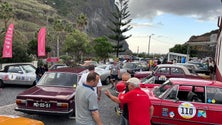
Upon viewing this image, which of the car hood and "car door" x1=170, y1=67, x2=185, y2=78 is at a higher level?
"car door" x1=170, y1=67, x2=185, y2=78

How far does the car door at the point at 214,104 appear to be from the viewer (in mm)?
6395

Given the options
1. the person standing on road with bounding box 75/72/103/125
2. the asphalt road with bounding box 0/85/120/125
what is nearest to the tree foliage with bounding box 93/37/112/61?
the asphalt road with bounding box 0/85/120/125

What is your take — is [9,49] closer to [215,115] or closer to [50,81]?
[50,81]

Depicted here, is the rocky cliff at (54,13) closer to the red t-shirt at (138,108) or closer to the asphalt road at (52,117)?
the asphalt road at (52,117)

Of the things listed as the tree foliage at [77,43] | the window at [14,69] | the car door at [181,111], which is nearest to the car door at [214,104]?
the car door at [181,111]

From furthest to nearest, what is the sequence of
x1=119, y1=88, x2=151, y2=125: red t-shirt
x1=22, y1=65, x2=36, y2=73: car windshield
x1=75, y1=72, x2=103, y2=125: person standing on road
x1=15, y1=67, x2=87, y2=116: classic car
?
x1=22, y1=65, x2=36, y2=73: car windshield, x1=15, y1=67, x2=87, y2=116: classic car, x1=119, y1=88, x2=151, y2=125: red t-shirt, x1=75, y1=72, x2=103, y2=125: person standing on road

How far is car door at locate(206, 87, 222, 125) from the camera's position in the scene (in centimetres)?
639

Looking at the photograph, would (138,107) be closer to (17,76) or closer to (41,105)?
(41,105)

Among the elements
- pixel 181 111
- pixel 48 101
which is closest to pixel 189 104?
pixel 181 111

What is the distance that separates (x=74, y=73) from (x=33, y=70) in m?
6.49

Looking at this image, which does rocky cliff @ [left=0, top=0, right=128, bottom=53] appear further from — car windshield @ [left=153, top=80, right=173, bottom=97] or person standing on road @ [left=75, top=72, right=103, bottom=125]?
person standing on road @ [left=75, top=72, right=103, bottom=125]

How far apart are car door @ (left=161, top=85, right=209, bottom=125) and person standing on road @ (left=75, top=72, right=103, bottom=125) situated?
9.53ft

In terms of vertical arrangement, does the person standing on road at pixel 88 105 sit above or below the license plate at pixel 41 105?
above

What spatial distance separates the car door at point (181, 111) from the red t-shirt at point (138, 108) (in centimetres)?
224
